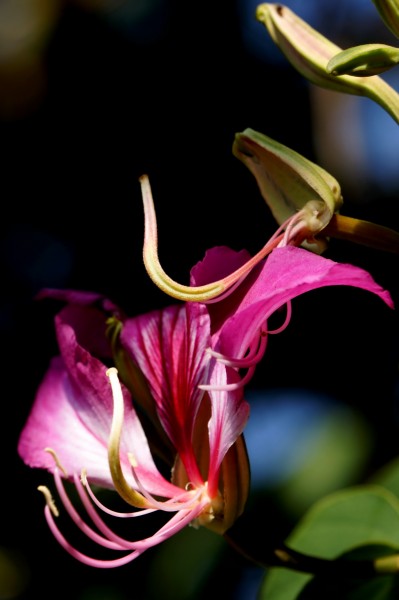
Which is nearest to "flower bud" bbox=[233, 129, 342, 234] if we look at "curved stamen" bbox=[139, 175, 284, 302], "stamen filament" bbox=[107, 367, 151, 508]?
"curved stamen" bbox=[139, 175, 284, 302]

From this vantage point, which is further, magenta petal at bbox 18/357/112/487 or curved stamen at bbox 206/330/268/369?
magenta petal at bbox 18/357/112/487

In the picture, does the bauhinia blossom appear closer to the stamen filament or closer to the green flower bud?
the stamen filament

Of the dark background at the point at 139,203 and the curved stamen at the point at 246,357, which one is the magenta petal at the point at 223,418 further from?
the dark background at the point at 139,203

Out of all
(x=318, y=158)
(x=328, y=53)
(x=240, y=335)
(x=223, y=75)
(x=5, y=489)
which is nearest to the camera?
(x=240, y=335)

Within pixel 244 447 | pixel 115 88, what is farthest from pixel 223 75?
pixel 244 447

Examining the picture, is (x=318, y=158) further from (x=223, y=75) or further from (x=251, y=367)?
(x=251, y=367)

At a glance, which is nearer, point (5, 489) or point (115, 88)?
point (5, 489)

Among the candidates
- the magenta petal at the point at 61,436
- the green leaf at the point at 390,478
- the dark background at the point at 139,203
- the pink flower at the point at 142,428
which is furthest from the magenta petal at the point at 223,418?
the dark background at the point at 139,203
